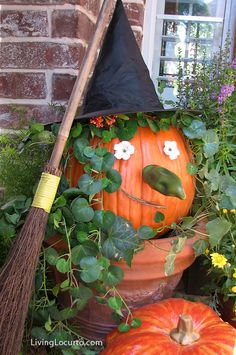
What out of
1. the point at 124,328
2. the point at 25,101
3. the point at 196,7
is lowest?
the point at 124,328

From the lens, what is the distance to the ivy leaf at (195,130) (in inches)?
43.7

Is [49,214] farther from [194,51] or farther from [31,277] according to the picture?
[194,51]

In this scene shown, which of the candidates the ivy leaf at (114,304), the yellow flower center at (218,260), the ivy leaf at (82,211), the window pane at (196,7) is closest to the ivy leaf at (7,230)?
the ivy leaf at (82,211)

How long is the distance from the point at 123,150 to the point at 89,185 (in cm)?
14

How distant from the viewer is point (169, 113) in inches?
41.5

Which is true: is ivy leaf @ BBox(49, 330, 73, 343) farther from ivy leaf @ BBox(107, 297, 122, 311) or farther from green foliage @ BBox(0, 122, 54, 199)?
green foliage @ BBox(0, 122, 54, 199)

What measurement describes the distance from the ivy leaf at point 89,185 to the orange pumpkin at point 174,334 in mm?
323

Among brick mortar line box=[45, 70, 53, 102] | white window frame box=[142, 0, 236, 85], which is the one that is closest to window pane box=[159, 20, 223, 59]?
white window frame box=[142, 0, 236, 85]

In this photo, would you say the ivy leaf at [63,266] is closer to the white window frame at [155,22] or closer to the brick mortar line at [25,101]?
the brick mortar line at [25,101]

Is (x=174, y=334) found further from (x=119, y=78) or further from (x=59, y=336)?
(x=119, y=78)

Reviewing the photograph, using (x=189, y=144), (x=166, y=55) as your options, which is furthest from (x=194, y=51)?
(x=189, y=144)

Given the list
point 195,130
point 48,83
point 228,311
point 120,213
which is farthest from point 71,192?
point 228,311

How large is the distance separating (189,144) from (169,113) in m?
0.16

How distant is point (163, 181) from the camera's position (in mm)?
944
